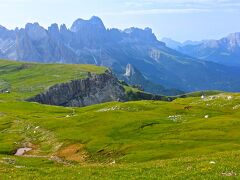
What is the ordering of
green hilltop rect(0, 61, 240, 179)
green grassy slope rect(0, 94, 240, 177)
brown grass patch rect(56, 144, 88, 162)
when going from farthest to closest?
brown grass patch rect(56, 144, 88, 162), green grassy slope rect(0, 94, 240, 177), green hilltop rect(0, 61, 240, 179)

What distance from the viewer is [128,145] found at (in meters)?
73.9

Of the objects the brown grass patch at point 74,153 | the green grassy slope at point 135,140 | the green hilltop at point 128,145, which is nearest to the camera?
the green hilltop at point 128,145

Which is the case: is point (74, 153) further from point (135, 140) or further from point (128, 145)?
point (135, 140)

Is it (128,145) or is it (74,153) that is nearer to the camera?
(128,145)

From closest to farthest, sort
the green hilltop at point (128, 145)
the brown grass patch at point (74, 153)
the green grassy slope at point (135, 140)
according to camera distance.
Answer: the green hilltop at point (128, 145)
the green grassy slope at point (135, 140)
the brown grass patch at point (74, 153)

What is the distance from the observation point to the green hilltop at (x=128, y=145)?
41.4 meters

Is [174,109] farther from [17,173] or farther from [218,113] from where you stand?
[17,173]

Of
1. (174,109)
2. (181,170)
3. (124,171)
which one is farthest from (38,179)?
(174,109)

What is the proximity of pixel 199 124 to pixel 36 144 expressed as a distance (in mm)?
35837

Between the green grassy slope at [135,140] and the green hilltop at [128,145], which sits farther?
the green grassy slope at [135,140]

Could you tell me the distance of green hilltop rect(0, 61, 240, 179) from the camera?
41438 mm

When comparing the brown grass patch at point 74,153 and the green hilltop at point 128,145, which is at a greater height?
the green hilltop at point 128,145

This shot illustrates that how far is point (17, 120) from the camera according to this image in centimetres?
12838

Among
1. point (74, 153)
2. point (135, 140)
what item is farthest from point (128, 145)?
point (74, 153)
